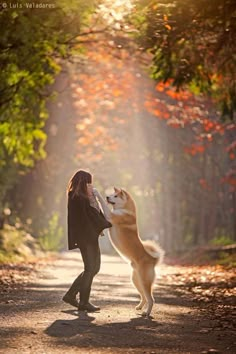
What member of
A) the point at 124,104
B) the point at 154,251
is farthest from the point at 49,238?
the point at 154,251

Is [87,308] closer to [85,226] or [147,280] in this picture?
[147,280]

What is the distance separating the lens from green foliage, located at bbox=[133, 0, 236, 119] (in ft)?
46.6

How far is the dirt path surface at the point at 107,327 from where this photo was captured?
8.55 m

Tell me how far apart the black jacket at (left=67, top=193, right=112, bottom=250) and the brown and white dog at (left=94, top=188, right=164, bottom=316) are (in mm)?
180

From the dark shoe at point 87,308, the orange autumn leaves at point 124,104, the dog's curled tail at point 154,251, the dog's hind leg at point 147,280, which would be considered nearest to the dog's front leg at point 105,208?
the dog's curled tail at point 154,251

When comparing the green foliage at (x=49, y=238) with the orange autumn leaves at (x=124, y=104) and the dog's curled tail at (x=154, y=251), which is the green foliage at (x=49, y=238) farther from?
the dog's curled tail at (x=154, y=251)

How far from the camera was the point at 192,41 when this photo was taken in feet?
54.9

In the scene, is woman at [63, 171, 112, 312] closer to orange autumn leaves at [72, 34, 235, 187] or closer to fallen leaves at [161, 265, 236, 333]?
fallen leaves at [161, 265, 236, 333]

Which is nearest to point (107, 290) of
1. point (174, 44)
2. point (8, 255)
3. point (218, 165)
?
point (174, 44)

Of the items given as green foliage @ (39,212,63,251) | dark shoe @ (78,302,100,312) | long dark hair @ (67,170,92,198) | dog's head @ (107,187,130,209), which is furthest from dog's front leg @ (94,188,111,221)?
green foliage @ (39,212,63,251)

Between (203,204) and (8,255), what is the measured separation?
17148mm

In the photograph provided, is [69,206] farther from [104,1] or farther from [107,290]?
[104,1]

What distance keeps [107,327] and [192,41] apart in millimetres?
8443

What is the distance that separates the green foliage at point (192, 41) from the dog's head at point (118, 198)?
3798 millimetres
